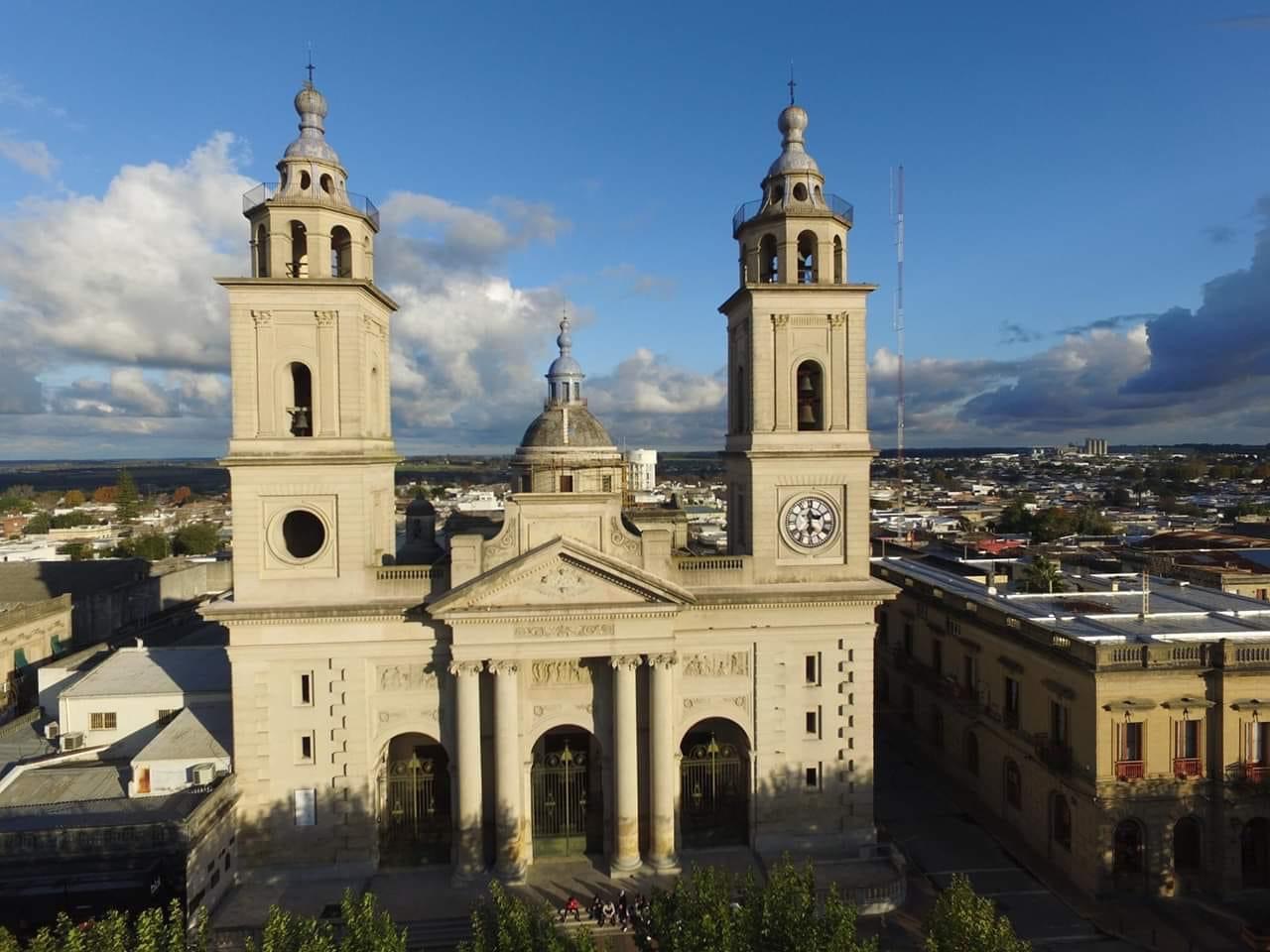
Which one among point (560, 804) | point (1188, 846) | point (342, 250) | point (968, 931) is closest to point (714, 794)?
point (560, 804)

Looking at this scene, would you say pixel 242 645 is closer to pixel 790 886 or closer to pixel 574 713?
pixel 574 713

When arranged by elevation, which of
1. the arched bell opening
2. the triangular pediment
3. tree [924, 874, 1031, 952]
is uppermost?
the arched bell opening

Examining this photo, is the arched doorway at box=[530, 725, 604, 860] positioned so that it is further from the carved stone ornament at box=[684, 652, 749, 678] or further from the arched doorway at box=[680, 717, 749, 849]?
the carved stone ornament at box=[684, 652, 749, 678]

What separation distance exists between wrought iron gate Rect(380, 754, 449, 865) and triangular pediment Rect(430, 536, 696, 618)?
673 centimetres

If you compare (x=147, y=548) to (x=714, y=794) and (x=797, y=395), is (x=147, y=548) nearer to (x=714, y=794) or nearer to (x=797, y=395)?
(x=714, y=794)

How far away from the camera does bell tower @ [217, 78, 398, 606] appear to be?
28.5 meters

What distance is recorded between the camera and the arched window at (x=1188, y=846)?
29.1m

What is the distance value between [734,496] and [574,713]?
10.6 m

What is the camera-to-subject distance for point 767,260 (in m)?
31.1

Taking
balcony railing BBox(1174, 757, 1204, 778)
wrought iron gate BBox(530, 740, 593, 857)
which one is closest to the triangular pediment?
wrought iron gate BBox(530, 740, 593, 857)

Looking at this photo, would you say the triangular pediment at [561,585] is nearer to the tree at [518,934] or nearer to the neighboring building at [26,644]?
the tree at [518,934]

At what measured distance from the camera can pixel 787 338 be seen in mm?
30266

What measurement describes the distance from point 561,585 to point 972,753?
2228cm

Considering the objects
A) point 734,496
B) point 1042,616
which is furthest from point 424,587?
point 1042,616
